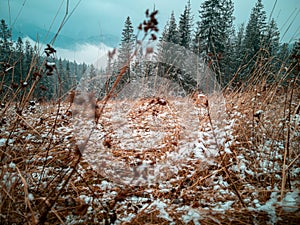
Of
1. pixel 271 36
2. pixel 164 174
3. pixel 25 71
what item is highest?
pixel 271 36

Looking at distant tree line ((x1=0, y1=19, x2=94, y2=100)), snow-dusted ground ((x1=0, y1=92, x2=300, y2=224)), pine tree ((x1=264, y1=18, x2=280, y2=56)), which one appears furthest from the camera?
pine tree ((x1=264, y1=18, x2=280, y2=56))

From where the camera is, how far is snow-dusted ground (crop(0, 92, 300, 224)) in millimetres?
987

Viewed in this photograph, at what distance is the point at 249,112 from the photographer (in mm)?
2090

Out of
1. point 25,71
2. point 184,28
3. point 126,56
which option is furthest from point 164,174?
point 184,28

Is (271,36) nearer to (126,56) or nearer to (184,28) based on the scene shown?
(126,56)

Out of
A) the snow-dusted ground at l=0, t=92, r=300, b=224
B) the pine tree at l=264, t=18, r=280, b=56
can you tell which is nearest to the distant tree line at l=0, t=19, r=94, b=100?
the snow-dusted ground at l=0, t=92, r=300, b=224

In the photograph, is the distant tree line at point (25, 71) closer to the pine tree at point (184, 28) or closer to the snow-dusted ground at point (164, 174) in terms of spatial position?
the snow-dusted ground at point (164, 174)

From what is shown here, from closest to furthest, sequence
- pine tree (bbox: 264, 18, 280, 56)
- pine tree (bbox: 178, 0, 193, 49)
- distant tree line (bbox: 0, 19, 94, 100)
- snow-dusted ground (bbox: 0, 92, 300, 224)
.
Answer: snow-dusted ground (bbox: 0, 92, 300, 224)
distant tree line (bbox: 0, 19, 94, 100)
pine tree (bbox: 264, 18, 280, 56)
pine tree (bbox: 178, 0, 193, 49)

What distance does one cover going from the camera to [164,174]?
1.60 metres

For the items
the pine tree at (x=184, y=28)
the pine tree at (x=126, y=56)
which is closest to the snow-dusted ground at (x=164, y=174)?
the pine tree at (x=126, y=56)

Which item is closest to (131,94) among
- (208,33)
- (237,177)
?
(237,177)

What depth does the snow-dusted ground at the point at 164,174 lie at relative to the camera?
987 millimetres

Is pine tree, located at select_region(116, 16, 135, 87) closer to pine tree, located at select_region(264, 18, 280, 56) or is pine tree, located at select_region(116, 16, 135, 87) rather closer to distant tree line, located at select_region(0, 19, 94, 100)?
distant tree line, located at select_region(0, 19, 94, 100)

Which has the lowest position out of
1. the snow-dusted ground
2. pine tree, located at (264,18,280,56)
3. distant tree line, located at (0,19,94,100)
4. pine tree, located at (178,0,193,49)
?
the snow-dusted ground
